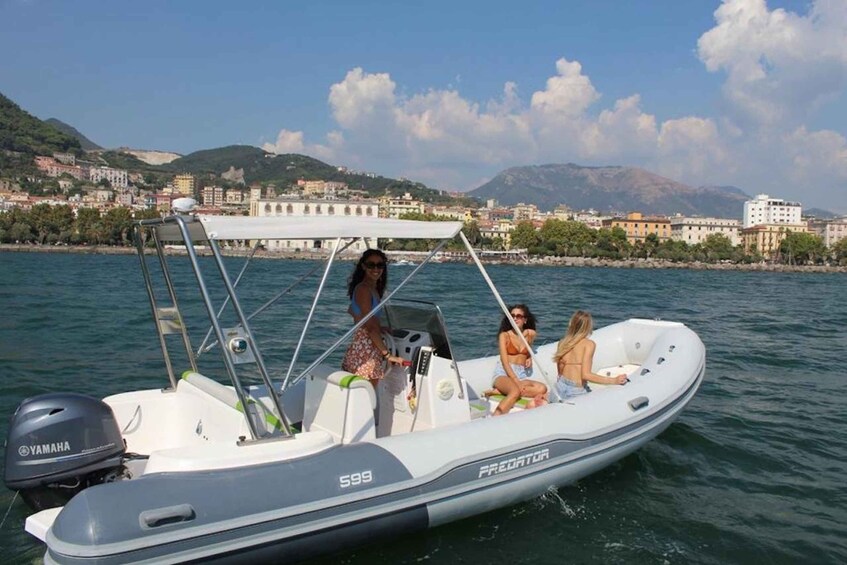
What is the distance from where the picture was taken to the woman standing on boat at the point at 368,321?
539cm

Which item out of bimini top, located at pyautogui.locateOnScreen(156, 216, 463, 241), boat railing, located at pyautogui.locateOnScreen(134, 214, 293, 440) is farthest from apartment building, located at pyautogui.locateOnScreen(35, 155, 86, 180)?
boat railing, located at pyautogui.locateOnScreen(134, 214, 293, 440)

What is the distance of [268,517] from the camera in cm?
409

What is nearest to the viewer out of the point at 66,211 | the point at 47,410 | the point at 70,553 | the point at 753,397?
the point at 70,553

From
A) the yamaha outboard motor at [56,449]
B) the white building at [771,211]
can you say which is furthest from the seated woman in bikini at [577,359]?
the white building at [771,211]

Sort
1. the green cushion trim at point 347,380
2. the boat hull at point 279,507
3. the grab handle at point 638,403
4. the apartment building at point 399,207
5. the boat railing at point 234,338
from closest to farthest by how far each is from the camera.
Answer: the boat hull at point 279,507 → the boat railing at point 234,338 → the green cushion trim at point 347,380 → the grab handle at point 638,403 → the apartment building at point 399,207

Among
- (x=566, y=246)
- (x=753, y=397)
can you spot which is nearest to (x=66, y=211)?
(x=566, y=246)

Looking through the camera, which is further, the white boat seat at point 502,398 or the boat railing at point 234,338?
the white boat seat at point 502,398

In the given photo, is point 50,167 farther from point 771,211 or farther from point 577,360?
point 577,360

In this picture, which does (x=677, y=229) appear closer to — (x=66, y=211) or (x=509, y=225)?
(x=509, y=225)

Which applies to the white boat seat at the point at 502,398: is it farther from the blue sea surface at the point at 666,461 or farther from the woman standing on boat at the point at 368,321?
A: the woman standing on boat at the point at 368,321

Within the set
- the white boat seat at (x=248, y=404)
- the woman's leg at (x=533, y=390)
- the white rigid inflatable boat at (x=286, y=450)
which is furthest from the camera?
the woman's leg at (x=533, y=390)

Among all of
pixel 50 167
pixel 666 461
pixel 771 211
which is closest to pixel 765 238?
pixel 771 211

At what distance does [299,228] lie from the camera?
471 centimetres

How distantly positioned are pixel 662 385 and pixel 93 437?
16.1 ft
